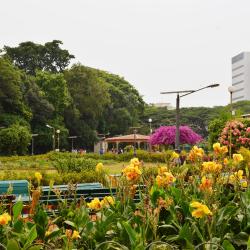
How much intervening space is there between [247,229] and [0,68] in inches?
1543

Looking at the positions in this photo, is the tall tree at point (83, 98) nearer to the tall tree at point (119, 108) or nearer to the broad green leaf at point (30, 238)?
the tall tree at point (119, 108)

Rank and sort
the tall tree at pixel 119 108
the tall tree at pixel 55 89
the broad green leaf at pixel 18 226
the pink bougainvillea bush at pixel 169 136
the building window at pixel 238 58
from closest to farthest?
the broad green leaf at pixel 18 226
the pink bougainvillea bush at pixel 169 136
the tall tree at pixel 55 89
the tall tree at pixel 119 108
the building window at pixel 238 58

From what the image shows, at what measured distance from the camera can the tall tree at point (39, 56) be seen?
51.8 meters

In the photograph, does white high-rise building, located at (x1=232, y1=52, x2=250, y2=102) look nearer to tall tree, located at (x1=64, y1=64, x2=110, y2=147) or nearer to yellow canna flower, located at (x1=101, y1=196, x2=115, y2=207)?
tall tree, located at (x1=64, y1=64, x2=110, y2=147)

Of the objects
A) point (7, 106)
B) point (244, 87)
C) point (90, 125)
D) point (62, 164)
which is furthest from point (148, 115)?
point (62, 164)

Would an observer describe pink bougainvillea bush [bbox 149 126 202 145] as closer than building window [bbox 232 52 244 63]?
Yes

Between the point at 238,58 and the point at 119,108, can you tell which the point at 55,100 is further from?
the point at 238,58

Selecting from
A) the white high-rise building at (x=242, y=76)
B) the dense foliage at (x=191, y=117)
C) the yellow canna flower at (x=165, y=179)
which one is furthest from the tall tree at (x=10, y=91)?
the white high-rise building at (x=242, y=76)

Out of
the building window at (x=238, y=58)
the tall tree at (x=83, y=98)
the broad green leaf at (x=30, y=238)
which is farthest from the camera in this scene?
the building window at (x=238, y=58)

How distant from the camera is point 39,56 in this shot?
52.8 metres

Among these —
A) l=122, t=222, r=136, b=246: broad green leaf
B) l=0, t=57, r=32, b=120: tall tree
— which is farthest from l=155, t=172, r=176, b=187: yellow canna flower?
l=0, t=57, r=32, b=120: tall tree

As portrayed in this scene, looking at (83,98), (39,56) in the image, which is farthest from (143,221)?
(39,56)

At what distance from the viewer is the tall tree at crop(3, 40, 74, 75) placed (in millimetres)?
51812

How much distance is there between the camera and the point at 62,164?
47.2 ft
